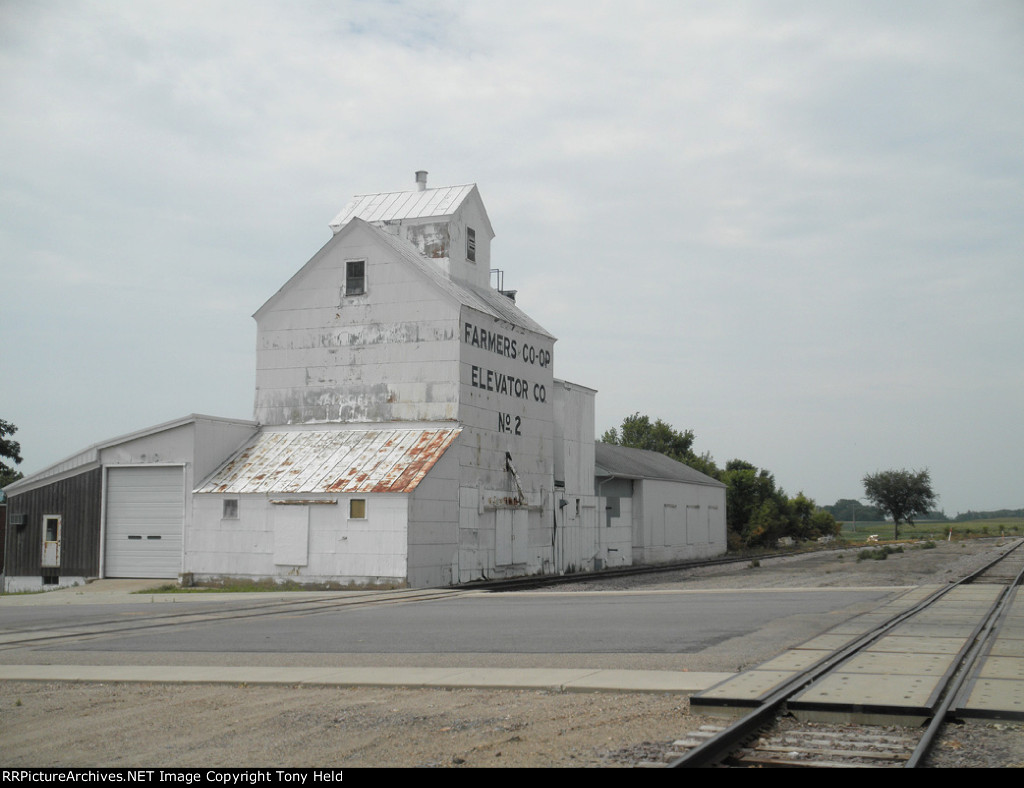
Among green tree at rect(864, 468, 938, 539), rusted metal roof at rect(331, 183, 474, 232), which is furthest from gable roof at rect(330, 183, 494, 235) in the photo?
green tree at rect(864, 468, 938, 539)

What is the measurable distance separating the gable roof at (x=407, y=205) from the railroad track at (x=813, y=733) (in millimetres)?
28039

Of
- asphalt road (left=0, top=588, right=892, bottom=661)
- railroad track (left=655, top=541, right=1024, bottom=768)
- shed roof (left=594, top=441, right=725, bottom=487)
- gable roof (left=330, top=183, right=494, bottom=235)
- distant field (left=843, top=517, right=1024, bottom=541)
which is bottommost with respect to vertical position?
distant field (left=843, top=517, right=1024, bottom=541)

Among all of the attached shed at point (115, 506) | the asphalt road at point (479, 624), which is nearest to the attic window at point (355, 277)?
the attached shed at point (115, 506)

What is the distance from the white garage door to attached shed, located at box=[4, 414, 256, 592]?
31 mm

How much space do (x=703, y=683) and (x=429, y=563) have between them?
19.3 m

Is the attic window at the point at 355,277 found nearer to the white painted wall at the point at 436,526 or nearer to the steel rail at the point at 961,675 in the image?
the white painted wall at the point at 436,526

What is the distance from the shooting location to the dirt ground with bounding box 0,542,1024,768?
282 inches

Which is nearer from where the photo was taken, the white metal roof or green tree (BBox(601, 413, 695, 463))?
the white metal roof

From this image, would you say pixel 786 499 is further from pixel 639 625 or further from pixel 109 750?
pixel 109 750

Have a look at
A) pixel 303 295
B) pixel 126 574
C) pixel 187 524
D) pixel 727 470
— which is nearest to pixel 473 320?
pixel 303 295

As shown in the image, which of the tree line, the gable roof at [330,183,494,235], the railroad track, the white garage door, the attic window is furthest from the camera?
the tree line

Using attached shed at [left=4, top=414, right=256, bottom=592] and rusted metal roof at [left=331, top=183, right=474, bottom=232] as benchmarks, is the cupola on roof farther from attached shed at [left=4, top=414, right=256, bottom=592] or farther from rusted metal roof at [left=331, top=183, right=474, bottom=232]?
attached shed at [left=4, top=414, right=256, bottom=592]

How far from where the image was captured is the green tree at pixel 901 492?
99.4 metres

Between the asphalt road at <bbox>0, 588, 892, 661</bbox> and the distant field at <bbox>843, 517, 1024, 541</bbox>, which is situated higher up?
the asphalt road at <bbox>0, 588, 892, 661</bbox>
